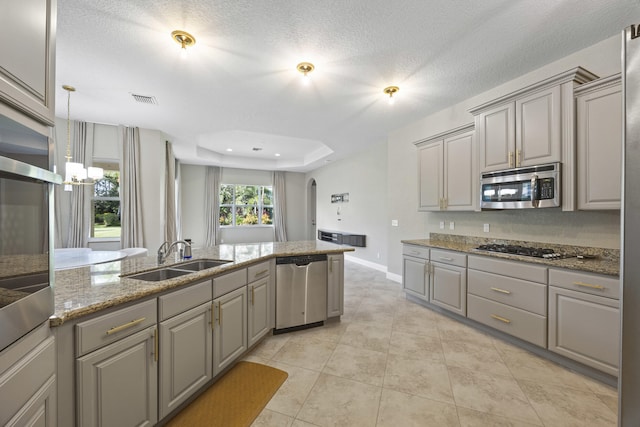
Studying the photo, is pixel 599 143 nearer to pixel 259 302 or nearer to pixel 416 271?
pixel 416 271

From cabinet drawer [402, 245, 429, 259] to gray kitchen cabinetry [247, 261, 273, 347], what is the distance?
209 centimetres

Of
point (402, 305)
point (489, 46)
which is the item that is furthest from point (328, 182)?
point (489, 46)

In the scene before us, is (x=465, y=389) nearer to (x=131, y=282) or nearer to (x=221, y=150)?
(x=131, y=282)

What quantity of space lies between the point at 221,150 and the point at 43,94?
22.2 feet

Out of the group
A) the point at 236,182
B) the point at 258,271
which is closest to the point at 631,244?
the point at 258,271

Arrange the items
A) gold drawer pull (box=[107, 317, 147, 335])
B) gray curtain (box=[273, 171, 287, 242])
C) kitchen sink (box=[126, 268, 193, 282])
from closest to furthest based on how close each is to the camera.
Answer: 1. gold drawer pull (box=[107, 317, 147, 335])
2. kitchen sink (box=[126, 268, 193, 282])
3. gray curtain (box=[273, 171, 287, 242])

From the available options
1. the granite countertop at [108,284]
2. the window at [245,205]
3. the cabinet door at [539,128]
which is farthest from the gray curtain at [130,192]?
the cabinet door at [539,128]

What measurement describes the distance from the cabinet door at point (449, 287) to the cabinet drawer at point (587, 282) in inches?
33.5

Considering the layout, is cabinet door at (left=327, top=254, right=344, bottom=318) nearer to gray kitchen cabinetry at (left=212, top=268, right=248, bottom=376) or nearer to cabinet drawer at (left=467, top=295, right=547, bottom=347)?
gray kitchen cabinetry at (left=212, top=268, right=248, bottom=376)

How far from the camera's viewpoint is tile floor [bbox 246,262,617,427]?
1629mm

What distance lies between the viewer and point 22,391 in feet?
2.65

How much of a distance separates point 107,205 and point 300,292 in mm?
4268

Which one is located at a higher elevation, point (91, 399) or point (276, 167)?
point (276, 167)

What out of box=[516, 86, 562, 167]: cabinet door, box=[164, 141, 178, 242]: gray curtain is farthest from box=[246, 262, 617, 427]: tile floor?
box=[164, 141, 178, 242]: gray curtain
